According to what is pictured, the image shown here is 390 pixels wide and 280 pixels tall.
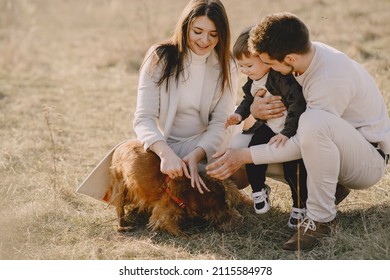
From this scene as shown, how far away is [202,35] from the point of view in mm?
3463

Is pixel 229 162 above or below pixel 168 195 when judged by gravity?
above

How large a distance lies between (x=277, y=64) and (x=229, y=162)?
0.63 meters

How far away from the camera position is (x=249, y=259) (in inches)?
122

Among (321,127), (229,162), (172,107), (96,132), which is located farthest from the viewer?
(96,132)

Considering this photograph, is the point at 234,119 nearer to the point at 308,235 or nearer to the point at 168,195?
the point at 168,195

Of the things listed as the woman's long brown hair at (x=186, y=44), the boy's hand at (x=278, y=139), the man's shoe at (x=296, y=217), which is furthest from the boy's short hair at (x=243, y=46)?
the man's shoe at (x=296, y=217)

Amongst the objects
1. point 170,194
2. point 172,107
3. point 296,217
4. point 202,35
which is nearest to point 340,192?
point 296,217

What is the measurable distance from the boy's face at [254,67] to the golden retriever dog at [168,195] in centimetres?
69

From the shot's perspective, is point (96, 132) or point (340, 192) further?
point (96, 132)

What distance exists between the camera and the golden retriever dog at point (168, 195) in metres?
3.33

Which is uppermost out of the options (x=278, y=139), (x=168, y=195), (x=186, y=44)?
(x=186, y=44)

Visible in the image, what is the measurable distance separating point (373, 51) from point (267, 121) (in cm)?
453

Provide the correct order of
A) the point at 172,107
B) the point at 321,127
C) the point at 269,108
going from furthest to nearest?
1. the point at 172,107
2. the point at 269,108
3. the point at 321,127
